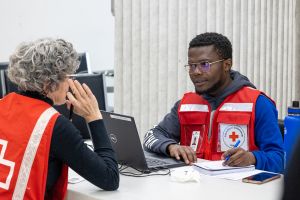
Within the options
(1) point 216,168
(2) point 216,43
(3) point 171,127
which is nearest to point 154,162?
(1) point 216,168

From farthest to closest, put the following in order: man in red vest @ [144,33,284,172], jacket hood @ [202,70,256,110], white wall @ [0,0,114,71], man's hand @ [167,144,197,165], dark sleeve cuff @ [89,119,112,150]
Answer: white wall @ [0,0,114,71]
jacket hood @ [202,70,256,110]
man in red vest @ [144,33,284,172]
man's hand @ [167,144,197,165]
dark sleeve cuff @ [89,119,112,150]

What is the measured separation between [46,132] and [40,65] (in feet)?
0.73

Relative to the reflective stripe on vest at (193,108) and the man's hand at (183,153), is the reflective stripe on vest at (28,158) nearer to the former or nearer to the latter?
the man's hand at (183,153)

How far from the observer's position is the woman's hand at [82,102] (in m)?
1.62

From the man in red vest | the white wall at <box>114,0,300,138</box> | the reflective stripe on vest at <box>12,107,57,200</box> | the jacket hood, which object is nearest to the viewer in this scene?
the reflective stripe on vest at <box>12,107,57,200</box>

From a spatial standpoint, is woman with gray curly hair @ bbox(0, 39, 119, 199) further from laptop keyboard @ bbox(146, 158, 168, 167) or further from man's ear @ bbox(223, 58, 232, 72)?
man's ear @ bbox(223, 58, 232, 72)

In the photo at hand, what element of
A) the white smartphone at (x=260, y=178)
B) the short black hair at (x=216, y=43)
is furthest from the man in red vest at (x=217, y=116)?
the white smartphone at (x=260, y=178)

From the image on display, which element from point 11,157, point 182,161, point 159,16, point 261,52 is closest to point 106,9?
point 159,16

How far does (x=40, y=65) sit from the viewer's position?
1499mm

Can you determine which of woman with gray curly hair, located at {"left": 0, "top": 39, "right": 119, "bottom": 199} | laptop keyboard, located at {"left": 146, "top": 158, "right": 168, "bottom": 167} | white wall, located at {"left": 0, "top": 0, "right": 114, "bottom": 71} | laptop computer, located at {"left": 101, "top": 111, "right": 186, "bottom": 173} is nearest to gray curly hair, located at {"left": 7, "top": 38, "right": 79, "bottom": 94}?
woman with gray curly hair, located at {"left": 0, "top": 39, "right": 119, "bottom": 199}

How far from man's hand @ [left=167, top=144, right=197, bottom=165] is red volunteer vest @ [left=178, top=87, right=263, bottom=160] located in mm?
266

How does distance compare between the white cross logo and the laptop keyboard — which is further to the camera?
the laptop keyboard

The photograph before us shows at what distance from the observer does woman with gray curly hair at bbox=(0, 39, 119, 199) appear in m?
1.43

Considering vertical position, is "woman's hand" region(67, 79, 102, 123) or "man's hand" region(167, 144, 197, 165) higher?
"woman's hand" region(67, 79, 102, 123)
